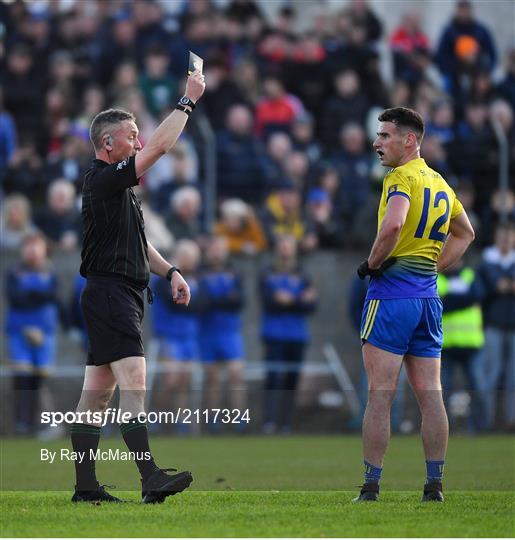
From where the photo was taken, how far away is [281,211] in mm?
17312

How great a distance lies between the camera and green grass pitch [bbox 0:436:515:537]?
6.82m

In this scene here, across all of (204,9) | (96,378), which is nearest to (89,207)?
(96,378)

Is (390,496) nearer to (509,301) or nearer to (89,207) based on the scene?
(89,207)

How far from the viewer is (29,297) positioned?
16.0 metres

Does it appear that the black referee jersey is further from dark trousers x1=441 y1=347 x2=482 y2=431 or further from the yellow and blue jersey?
dark trousers x1=441 y1=347 x2=482 y2=431

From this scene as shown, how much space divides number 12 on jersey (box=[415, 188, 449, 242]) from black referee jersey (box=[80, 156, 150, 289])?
1.68 meters

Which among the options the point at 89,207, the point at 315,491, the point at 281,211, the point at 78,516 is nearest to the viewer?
the point at 78,516

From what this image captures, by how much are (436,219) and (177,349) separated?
860cm

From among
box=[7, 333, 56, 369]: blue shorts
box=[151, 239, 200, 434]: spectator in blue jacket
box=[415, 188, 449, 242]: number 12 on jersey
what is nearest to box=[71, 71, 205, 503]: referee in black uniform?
box=[415, 188, 449, 242]: number 12 on jersey

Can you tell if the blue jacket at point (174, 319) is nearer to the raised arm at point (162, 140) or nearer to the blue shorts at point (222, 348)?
the blue shorts at point (222, 348)

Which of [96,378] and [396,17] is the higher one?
[396,17]

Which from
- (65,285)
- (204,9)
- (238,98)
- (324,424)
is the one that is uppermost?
(204,9)

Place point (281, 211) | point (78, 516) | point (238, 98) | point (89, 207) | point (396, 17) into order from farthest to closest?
point (396, 17) → point (238, 98) → point (281, 211) → point (89, 207) → point (78, 516)

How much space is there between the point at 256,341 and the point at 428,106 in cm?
456
